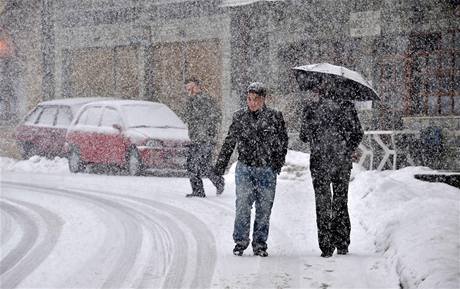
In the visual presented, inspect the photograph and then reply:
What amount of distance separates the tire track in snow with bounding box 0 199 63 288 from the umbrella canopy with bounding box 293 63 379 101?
10.6ft

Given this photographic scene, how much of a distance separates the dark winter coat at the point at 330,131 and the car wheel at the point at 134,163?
27.1ft

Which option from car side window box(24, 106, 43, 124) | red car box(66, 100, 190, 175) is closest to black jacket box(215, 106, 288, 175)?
red car box(66, 100, 190, 175)

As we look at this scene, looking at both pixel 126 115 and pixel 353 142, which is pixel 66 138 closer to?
pixel 126 115

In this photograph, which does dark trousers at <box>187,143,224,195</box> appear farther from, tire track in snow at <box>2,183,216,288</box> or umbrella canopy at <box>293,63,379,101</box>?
umbrella canopy at <box>293,63,379,101</box>

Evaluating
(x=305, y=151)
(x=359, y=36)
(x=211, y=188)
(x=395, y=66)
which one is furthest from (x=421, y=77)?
(x=211, y=188)

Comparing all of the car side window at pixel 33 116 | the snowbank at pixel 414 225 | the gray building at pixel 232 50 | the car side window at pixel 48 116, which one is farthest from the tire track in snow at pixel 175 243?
the gray building at pixel 232 50

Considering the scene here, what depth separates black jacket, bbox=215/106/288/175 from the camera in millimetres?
6633

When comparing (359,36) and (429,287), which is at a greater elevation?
(359,36)

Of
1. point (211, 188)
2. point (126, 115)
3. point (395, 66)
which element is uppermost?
point (395, 66)

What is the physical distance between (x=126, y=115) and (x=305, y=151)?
4320 millimetres

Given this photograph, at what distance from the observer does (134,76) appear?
70.0ft

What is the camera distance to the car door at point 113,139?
14797 mm

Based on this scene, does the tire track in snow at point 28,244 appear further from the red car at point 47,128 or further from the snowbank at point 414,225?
the red car at point 47,128

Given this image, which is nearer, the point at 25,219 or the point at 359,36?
the point at 25,219
